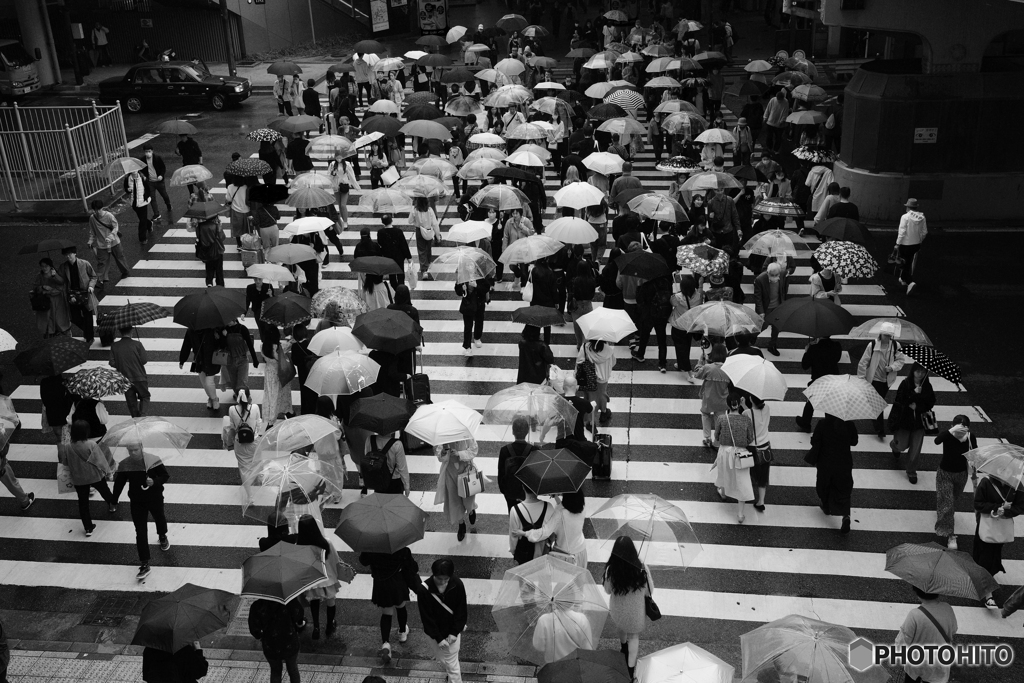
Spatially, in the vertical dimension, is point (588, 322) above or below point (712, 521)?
above

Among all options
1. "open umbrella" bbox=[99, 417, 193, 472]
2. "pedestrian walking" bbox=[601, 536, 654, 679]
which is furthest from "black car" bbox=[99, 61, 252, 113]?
"pedestrian walking" bbox=[601, 536, 654, 679]

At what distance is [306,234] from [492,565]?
811cm

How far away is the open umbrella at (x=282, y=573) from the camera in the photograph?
7.54m

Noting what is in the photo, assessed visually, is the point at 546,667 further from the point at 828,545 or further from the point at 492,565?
the point at 828,545

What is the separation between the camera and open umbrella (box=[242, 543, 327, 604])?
24.7ft

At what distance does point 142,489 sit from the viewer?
9.94m

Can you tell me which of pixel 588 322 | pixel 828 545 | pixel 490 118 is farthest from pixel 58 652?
pixel 490 118

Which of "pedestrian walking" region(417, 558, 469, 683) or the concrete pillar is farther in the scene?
the concrete pillar

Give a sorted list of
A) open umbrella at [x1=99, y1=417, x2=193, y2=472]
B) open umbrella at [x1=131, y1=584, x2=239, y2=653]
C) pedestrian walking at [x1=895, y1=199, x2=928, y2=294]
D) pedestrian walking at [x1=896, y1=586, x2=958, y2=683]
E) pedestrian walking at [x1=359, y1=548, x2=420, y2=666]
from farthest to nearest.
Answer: pedestrian walking at [x1=895, y1=199, x2=928, y2=294], open umbrella at [x1=99, y1=417, x2=193, y2=472], pedestrian walking at [x1=359, y1=548, x2=420, y2=666], pedestrian walking at [x1=896, y1=586, x2=958, y2=683], open umbrella at [x1=131, y1=584, x2=239, y2=653]

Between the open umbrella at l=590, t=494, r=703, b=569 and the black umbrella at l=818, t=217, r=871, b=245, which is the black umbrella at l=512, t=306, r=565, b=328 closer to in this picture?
the open umbrella at l=590, t=494, r=703, b=569

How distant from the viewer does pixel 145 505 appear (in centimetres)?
1005

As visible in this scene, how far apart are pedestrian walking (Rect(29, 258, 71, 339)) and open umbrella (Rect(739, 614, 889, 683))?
12175 millimetres

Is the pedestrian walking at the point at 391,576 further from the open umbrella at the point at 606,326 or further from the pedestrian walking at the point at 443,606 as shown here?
the open umbrella at the point at 606,326

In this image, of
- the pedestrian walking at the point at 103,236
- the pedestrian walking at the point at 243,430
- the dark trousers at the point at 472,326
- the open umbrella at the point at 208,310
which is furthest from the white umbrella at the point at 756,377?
the pedestrian walking at the point at 103,236
